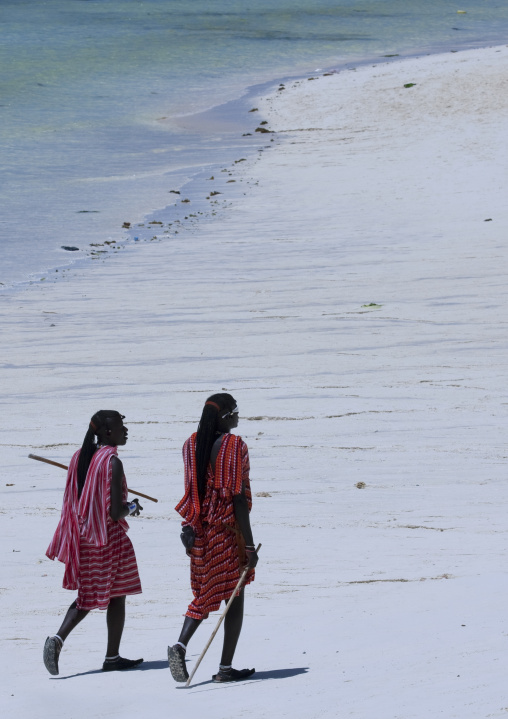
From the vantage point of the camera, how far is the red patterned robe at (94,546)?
4977 mm

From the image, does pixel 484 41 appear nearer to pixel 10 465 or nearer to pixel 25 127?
pixel 25 127

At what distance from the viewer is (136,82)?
130 ft

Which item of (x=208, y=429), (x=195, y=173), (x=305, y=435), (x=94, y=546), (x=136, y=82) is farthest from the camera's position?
(x=136, y=82)

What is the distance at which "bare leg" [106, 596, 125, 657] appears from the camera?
16.8 ft

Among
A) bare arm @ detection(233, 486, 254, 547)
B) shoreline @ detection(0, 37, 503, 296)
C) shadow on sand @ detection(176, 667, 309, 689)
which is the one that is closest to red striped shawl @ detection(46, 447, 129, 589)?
bare arm @ detection(233, 486, 254, 547)

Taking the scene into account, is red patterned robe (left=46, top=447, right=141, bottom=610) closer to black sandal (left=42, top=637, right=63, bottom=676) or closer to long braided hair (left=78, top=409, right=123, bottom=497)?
long braided hair (left=78, top=409, right=123, bottom=497)

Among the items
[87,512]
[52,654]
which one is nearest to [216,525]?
[87,512]

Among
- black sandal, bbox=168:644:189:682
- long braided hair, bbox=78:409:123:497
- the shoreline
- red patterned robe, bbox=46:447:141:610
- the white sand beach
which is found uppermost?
long braided hair, bbox=78:409:123:497

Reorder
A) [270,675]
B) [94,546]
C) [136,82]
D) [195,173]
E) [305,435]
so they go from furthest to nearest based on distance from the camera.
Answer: [136,82] → [195,173] → [305,435] → [94,546] → [270,675]

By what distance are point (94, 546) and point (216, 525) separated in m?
0.57

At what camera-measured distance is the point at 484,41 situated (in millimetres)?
47125

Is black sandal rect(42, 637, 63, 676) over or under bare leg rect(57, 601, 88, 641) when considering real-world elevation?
under

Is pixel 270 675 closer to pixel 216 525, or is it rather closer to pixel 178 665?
pixel 178 665

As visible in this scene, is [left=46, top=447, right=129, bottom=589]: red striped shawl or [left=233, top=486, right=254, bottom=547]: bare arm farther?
[left=46, top=447, right=129, bottom=589]: red striped shawl
